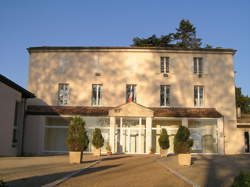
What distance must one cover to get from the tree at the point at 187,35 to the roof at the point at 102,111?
2420 cm

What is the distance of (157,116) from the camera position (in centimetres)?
2316

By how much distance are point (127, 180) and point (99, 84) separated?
54.3 ft

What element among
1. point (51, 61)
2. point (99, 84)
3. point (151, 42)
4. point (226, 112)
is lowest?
point (226, 112)

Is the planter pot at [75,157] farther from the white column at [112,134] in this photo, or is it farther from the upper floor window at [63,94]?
the upper floor window at [63,94]

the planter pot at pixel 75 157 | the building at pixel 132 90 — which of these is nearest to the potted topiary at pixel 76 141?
the planter pot at pixel 75 157

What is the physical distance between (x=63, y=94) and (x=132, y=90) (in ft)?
18.8

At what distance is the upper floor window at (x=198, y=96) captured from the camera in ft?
82.4

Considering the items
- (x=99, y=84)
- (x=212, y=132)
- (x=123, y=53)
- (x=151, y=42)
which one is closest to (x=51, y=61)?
(x=99, y=84)

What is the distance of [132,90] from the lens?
25.3 metres

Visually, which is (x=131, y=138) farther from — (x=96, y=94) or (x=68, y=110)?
(x=68, y=110)

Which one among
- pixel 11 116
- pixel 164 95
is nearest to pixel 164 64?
pixel 164 95

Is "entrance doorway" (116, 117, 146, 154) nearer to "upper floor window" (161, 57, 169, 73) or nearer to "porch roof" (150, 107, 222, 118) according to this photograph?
"porch roof" (150, 107, 222, 118)

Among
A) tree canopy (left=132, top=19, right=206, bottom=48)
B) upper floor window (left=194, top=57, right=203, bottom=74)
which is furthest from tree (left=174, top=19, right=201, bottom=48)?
upper floor window (left=194, top=57, right=203, bottom=74)

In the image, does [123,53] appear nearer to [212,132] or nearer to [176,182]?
[212,132]
